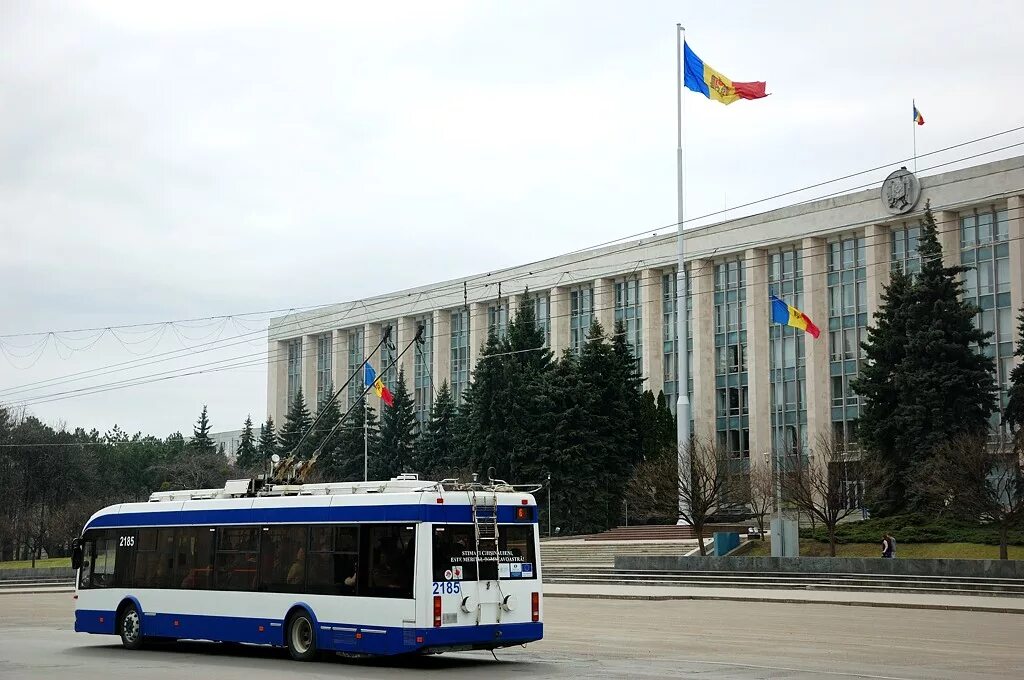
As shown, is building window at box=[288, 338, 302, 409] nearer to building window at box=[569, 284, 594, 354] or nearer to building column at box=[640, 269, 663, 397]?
building window at box=[569, 284, 594, 354]

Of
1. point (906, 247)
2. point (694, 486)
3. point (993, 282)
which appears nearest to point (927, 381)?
→ point (694, 486)

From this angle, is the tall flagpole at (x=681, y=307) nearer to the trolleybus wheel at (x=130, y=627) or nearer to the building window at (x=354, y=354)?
the trolleybus wheel at (x=130, y=627)

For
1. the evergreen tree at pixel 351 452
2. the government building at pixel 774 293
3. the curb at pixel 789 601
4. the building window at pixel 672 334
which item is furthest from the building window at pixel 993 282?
the evergreen tree at pixel 351 452

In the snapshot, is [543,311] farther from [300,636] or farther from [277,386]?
[300,636]

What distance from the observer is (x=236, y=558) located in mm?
18969

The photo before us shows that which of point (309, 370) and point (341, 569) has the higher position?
point (309, 370)

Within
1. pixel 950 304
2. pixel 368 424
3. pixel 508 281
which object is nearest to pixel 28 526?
pixel 368 424

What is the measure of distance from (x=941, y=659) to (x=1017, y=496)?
84.6ft

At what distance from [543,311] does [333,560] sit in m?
70.7

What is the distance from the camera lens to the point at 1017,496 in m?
40.2

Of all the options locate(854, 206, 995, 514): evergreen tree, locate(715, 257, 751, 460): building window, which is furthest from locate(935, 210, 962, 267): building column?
locate(715, 257, 751, 460): building window

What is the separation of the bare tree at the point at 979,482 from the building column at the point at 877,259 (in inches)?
947

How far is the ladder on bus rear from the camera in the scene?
17031 millimetres

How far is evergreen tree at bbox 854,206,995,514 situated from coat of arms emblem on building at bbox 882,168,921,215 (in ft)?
42.9
